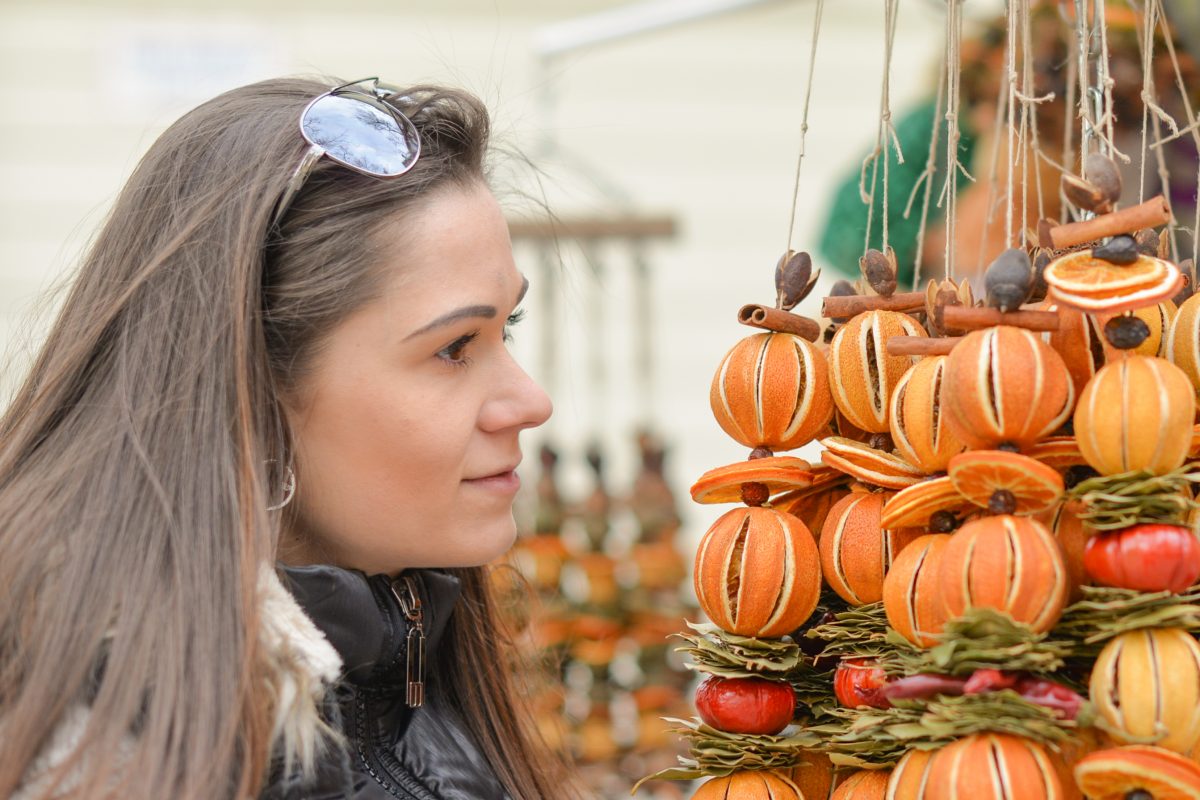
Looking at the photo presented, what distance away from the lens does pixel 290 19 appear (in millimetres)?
3387

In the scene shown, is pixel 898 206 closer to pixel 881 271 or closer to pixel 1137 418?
pixel 881 271

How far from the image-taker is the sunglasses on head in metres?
0.84

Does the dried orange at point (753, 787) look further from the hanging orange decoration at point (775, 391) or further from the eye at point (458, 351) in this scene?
the eye at point (458, 351)

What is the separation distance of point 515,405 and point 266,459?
6.7 inches

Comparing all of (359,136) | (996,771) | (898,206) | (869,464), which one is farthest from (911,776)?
(898,206)

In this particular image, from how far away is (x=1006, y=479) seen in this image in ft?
1.95

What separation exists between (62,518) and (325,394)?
0.18 m

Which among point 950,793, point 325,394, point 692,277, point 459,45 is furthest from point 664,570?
point 459,45

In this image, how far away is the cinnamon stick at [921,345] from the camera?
2.13 feet

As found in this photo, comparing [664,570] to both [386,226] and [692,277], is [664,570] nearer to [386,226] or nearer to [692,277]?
[386,226]

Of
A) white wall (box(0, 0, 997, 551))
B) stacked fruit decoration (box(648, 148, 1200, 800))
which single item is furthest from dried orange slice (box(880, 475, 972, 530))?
white wall (box(0, 0, 997, 551))

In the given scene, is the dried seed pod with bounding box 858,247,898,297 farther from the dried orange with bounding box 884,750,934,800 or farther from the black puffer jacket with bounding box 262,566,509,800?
the black puffer jacket with bounding box 262,566,509,800

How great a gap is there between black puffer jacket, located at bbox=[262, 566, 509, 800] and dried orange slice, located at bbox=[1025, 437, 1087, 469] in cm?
43

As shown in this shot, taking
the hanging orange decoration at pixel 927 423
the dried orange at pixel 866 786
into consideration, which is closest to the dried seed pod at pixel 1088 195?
the hanging orange decoration at pixel 927 423
